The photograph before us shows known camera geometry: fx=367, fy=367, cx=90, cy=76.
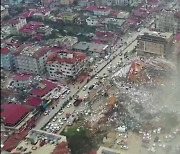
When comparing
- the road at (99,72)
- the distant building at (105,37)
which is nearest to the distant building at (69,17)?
the distant building at (105,37)

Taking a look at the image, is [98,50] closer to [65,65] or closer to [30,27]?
[65,65]


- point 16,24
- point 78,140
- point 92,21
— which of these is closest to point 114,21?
point 92,21

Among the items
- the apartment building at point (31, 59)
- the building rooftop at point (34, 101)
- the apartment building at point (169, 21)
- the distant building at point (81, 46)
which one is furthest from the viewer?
the apartment building at point (169, 21)

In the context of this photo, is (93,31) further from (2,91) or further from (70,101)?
(2,91)

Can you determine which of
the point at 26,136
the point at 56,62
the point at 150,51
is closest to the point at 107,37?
the point at 150,51

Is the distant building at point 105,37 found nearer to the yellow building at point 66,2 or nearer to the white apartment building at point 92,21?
the white apartment building at point 92,21
